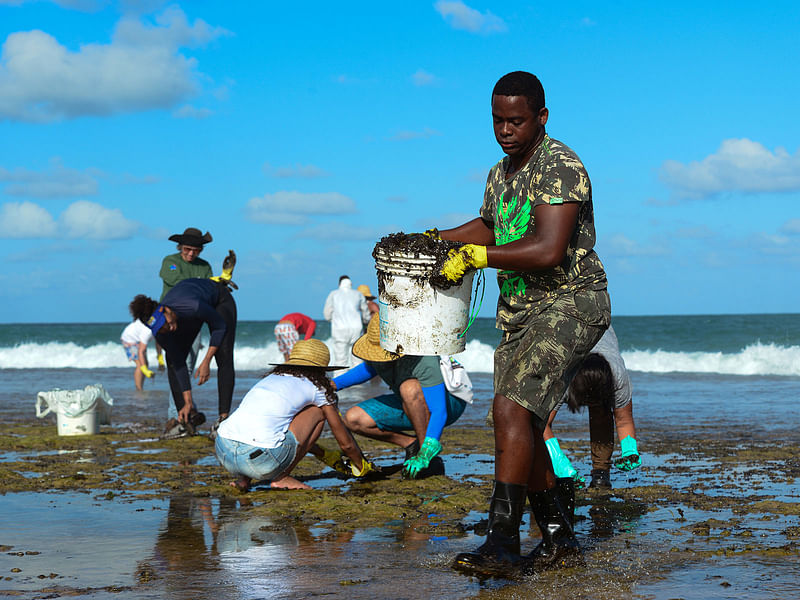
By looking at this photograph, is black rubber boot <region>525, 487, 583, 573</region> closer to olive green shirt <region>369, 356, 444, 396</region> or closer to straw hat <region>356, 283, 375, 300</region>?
olive green shirt <region>369, 356, 444, 396</region>

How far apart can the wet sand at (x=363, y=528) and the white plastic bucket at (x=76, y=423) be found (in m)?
0.95

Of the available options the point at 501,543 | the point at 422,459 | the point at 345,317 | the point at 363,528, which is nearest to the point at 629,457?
the point at 422,459

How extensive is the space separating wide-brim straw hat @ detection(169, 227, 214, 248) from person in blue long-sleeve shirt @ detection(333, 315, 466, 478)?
3.39 m

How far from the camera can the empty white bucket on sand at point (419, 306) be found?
4.00m

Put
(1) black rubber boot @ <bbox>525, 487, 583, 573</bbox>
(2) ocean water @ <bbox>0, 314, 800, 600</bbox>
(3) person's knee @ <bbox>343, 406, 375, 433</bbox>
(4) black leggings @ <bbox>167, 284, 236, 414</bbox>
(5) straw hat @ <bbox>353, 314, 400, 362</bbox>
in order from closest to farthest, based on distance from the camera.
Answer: (2) ocean water @ <bbox>0, 314, 800, 600</bbox> < (1) black rubber boot @ <bbox>525, 487, 583, 573</bbox> < (5) straw hat @ <bbox>353, 314, 400, 362</bbox> < (3) person's knee @ <bbox>343, 406, 375, 433</bbox> < (4) black leggings @ <bbox>167, 284, 236, 414</bbox>

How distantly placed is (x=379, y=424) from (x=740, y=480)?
2628 millimetres

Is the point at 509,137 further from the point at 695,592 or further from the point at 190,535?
the point at 190,535

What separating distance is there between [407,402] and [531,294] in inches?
108

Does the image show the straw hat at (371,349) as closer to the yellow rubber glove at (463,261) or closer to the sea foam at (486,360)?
the yellow rubber glove at (463,261)

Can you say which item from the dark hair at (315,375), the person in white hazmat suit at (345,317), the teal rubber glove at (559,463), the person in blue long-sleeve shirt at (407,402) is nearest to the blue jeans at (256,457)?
the dark hair at (315,375)

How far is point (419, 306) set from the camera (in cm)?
405

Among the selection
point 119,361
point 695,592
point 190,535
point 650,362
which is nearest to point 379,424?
point 190,535

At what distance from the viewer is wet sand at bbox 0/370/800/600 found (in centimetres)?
349

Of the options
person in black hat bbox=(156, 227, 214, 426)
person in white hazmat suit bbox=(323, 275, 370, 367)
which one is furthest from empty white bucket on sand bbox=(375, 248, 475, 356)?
person in white hazmat suit bbox=(323, 275, 370, 367)
